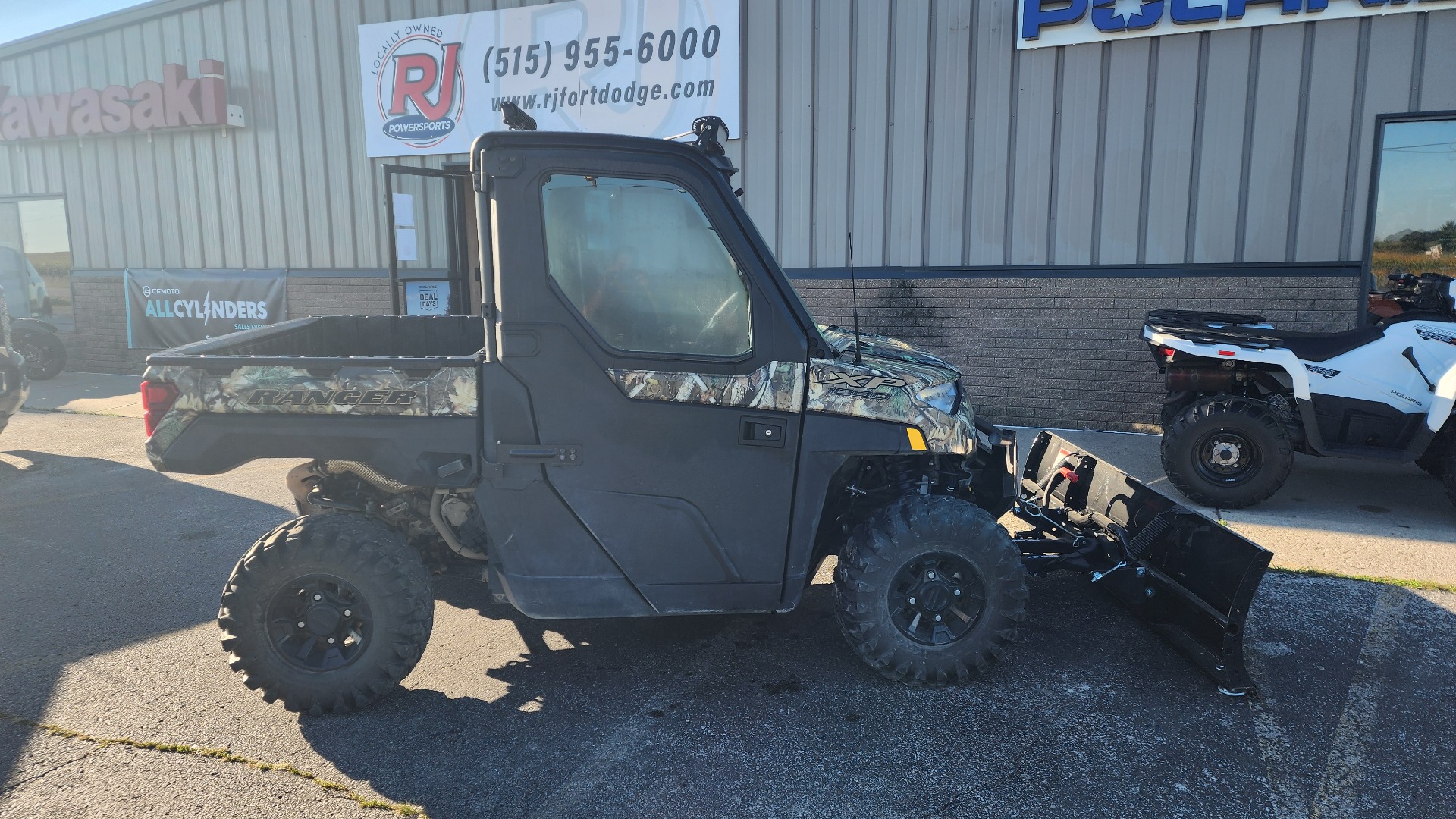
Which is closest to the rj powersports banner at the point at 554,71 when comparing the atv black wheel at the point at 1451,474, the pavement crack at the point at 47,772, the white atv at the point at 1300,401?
the white atv at the point at 1300,401

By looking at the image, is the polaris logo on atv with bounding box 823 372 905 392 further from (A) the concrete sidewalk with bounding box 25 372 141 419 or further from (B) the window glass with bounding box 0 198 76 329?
(B) the window glass with bounding box 0 198 76 329

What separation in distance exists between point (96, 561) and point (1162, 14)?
9.69m

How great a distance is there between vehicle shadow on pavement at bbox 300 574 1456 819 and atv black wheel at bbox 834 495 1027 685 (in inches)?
7.0

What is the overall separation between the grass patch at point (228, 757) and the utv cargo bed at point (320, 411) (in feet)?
3.55

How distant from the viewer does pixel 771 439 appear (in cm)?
364

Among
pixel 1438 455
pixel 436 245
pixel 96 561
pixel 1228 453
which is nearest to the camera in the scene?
pixel 96 561

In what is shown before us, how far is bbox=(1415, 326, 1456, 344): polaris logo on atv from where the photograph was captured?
6.42 m

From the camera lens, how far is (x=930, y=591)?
3816mm

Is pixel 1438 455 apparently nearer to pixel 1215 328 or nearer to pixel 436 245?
pixel 1215 328

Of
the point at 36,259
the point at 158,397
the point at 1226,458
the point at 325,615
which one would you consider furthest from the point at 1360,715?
the point at 36,259

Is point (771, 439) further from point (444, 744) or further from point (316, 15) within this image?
point (316, 15)

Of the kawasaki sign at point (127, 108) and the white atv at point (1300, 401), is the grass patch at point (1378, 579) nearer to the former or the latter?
the white atv at point (1300, 401)

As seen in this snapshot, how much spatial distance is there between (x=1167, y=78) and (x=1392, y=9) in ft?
5.93

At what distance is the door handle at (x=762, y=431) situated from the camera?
3625 mm
